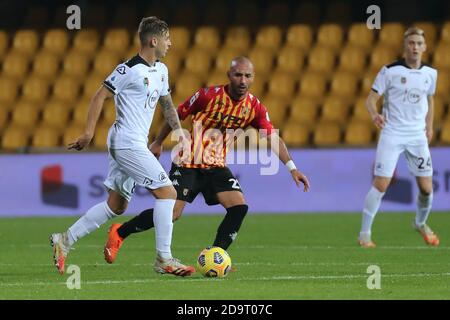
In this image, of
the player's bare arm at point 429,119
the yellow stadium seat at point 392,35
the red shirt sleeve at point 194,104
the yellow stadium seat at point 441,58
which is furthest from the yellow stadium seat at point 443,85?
the red shirt sleeve at point 194,104

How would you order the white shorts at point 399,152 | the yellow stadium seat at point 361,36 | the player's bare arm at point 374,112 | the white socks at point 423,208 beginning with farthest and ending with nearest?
the yellow stadium seat at point 361,36 < the white socks at point 423,208 < the white shorts at point 399,152 < the player's bare arm at point 374,112

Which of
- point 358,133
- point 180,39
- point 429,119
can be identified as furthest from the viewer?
point 180,39

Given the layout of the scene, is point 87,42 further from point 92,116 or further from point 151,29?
point 92,116

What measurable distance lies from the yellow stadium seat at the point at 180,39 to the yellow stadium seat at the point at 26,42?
8.53 ft

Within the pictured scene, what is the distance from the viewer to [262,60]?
20609mm

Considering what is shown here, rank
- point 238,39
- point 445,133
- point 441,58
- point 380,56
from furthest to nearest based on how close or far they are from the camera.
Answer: point 238,39
point 380,56
point 441,58
point 445,133

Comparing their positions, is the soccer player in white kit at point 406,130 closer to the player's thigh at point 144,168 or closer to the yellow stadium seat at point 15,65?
the player's thigh at point 144,168

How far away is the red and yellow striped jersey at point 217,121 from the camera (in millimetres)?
9977

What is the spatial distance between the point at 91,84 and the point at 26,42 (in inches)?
77.9

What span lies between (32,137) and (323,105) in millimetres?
4858

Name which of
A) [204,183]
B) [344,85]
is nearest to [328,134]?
[344,85]

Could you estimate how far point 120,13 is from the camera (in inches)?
880

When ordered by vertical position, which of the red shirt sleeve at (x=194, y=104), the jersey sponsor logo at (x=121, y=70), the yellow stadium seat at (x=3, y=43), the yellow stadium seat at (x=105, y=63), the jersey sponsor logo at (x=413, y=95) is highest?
the yellow stadium seat at (x=3, y=43)
